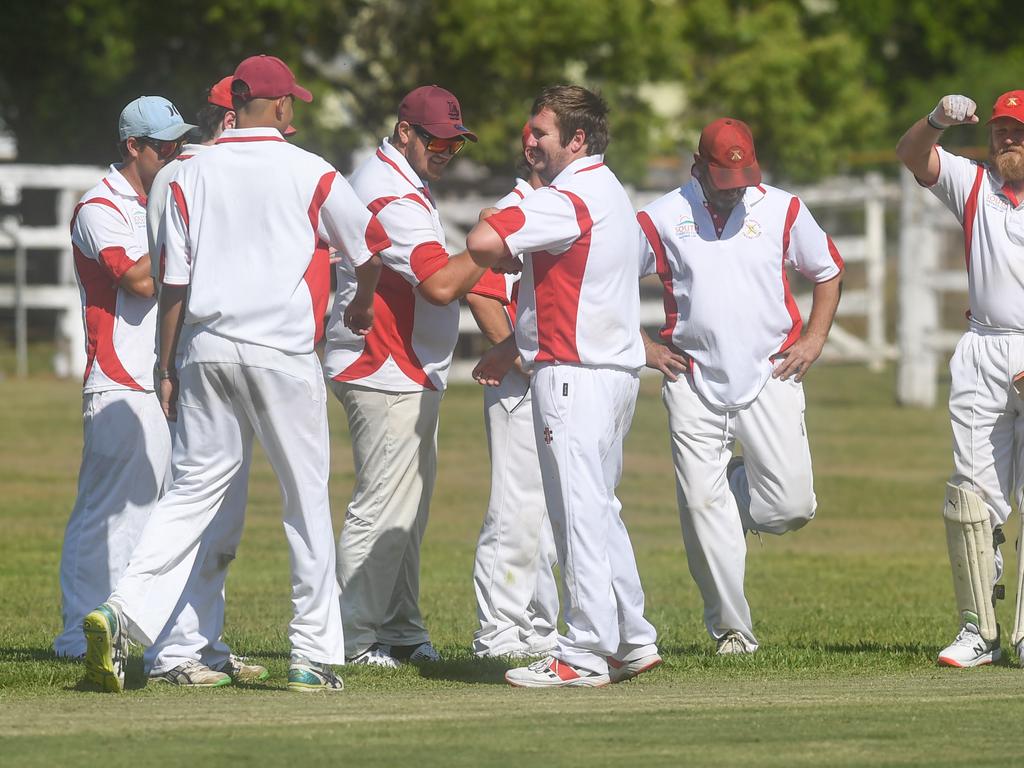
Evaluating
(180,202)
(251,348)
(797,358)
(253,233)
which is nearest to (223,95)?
(180,202)

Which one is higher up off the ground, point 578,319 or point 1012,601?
point 578,319

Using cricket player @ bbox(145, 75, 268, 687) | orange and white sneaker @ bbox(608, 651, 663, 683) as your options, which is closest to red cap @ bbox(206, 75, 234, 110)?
cricket player @ bbox(145, 75, 268, 687)

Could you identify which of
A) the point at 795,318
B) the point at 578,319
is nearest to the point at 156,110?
the point at 578,319

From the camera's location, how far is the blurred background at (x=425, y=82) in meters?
26.7

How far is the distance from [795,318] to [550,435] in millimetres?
2052

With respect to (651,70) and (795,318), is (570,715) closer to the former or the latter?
(795,318)

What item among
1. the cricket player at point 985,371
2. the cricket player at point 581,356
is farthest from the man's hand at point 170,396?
the cricket player at point 985,371

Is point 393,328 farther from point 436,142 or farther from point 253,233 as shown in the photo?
point 253,233

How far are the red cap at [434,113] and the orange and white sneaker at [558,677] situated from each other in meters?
2.34

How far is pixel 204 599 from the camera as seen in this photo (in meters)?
7.64

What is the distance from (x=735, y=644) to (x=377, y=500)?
1.79m

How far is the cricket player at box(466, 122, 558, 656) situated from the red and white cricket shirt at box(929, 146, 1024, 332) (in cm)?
190

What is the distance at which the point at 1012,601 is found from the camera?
37.1ft

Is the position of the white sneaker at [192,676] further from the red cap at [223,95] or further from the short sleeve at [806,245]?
the short sleeve at [806,245]
